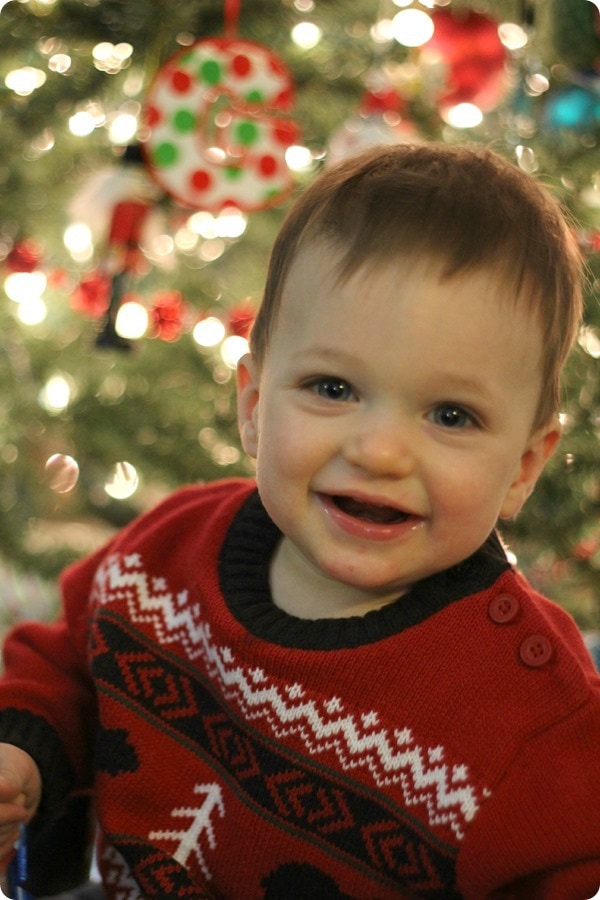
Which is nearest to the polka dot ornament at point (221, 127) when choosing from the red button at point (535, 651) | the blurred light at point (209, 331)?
the blurred light at point (209, 331)

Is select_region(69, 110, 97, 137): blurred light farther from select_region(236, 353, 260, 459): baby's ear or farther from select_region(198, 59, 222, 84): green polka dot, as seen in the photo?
select_region(236, 353, 260, 459): baby's ear

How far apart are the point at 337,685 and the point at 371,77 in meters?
0.98

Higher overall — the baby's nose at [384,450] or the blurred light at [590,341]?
the baby's nose at [384,450]

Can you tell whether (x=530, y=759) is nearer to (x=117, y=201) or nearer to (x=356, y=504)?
(x=356, y=504)

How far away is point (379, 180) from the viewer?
2.60 feet

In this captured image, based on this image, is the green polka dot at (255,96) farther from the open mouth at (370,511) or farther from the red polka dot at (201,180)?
the open mouth at (370,511)

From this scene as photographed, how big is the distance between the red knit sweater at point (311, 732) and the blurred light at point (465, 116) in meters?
0.78

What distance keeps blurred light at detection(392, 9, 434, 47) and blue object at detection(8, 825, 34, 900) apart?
1.15 metres

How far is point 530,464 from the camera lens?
0.85 meters

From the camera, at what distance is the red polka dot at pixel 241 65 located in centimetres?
135

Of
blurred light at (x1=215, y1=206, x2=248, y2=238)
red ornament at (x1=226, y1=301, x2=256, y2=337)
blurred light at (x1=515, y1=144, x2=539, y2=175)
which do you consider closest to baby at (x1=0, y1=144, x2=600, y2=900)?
blurred light at (x1=515, y1=144, x2=539, y2=175)

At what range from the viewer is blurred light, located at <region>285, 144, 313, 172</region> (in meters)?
1.53

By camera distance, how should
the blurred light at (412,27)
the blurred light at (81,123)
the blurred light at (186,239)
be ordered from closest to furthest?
the blurred light at (412,27) → the blurred light at (81,123) → the blurred light at (186,239)

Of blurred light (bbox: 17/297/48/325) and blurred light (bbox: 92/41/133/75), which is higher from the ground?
blurred light (bbox: 92/41/133/75)
